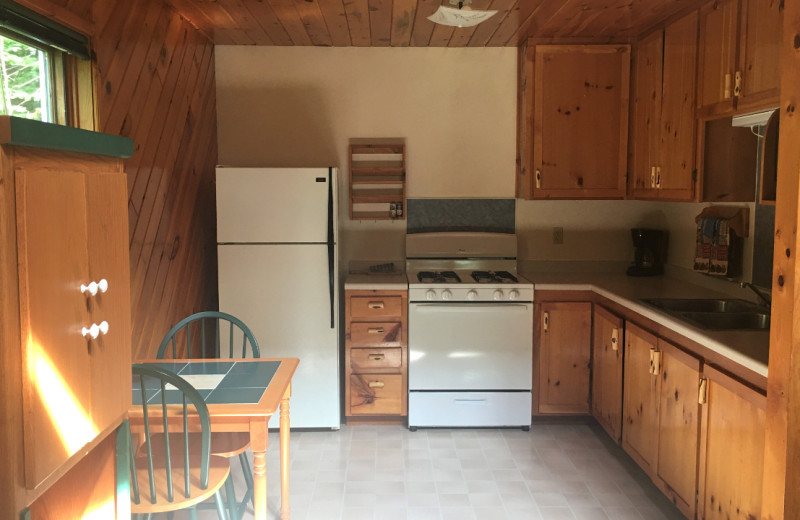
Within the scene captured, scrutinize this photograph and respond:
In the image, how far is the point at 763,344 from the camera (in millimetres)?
2289

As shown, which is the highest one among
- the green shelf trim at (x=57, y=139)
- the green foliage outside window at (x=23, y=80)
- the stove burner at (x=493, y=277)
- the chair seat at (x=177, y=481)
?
the green foliage outside window at (x=23, y=80)

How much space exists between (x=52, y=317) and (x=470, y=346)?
2.91 m

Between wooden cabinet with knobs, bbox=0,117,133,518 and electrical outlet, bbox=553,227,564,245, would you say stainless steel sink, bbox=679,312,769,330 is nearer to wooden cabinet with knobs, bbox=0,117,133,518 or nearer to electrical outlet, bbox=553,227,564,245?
electrical outlet, bbox=553,227,564,245

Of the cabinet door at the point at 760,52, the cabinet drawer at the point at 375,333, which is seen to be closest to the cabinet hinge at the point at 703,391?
the cabinet door at the point at 760,52

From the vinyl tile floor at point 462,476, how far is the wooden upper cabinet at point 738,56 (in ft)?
6.04

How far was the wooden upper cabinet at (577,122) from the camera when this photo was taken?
396cm

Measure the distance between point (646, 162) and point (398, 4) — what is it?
170 centimetres

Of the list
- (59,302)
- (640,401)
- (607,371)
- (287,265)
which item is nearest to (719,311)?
(640,401)

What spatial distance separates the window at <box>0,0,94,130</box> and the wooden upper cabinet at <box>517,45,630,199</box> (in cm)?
258

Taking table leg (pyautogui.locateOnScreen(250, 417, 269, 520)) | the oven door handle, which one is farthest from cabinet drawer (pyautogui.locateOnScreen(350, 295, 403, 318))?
table leg (pyautogui.locateOnScreen(250, 417, 269, 520))

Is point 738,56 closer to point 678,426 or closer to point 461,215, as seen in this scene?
point 678,426

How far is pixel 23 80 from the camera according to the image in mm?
2197

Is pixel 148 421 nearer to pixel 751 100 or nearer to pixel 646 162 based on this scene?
pixel 751 100

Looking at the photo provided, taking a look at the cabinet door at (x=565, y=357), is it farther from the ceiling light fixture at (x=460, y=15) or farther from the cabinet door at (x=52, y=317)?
the cabinet door at (x=52, y=317)
